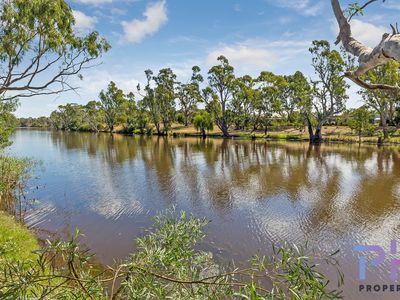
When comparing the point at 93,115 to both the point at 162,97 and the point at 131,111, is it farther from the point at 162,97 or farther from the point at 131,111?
the point at 162,97

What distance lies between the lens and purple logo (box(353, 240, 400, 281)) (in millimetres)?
9009

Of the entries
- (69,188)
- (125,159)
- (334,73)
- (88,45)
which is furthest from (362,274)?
(334,73)

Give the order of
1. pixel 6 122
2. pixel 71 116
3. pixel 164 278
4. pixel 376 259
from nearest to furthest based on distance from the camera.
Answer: pixel 164 278 < pixel 376 259 < pixel 6 122 < pixel 71 116

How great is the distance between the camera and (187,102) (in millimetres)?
80188

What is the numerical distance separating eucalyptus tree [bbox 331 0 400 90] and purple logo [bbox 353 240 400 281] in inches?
313

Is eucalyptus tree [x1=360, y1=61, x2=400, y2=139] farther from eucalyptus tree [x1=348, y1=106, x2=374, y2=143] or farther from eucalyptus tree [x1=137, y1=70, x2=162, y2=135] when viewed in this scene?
eucalyptus tree [x1=137, y1=70, x2=162, y2=135]

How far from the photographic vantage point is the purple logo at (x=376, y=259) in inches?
355

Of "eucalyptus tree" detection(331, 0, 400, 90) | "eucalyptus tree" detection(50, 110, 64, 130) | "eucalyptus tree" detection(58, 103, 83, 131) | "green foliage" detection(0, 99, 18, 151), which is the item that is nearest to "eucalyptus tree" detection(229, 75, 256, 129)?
"green foliage" detection(0, 99, 18, 151)

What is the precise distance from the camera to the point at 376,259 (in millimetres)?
9922

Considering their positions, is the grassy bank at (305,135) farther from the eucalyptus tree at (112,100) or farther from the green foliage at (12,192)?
the green foliage at (12,192)

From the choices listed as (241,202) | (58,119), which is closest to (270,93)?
(241,202)

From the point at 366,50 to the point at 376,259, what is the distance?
30.9 ft

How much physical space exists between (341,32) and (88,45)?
622 inches

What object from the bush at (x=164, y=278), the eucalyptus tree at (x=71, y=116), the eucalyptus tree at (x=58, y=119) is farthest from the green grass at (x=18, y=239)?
the eucalyptus tree at (x=58, y=119)
